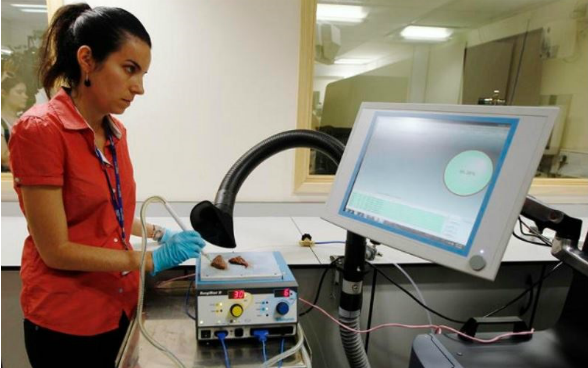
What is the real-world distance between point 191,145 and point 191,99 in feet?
0.78

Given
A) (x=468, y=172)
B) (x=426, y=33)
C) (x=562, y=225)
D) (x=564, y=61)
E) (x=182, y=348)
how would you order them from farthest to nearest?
(x=564, y=61)
(x=426, y=33)
(x=182, y=348)
(x=562, y=225)
(x=468, y=172)

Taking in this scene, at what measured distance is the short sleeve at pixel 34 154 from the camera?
2.77 feet

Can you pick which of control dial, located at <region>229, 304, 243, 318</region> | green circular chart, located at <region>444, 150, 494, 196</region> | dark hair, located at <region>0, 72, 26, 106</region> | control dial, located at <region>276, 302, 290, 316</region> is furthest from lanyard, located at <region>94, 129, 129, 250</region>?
green circular chart, located at <region>444, 150, 494, 196</region>

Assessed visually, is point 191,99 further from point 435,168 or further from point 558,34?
point 558,34

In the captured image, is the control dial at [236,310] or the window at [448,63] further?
the window at [448,63]

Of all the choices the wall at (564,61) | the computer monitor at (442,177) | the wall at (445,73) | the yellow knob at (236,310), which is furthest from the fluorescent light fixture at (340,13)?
the yellow knob at (236,310)

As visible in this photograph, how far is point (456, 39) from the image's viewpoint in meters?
2.22

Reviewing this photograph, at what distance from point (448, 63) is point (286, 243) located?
1.59m

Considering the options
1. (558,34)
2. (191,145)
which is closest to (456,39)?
(558,34)

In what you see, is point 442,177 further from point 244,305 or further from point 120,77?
point 120,77

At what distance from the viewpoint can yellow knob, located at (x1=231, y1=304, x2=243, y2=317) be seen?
3.02 feet

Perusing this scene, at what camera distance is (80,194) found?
0.94 m

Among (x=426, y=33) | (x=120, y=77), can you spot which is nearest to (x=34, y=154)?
(x=120, y=77)

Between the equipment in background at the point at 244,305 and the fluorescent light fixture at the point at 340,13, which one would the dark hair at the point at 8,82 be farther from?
the fluorescent light fixture at the point at 340,13
